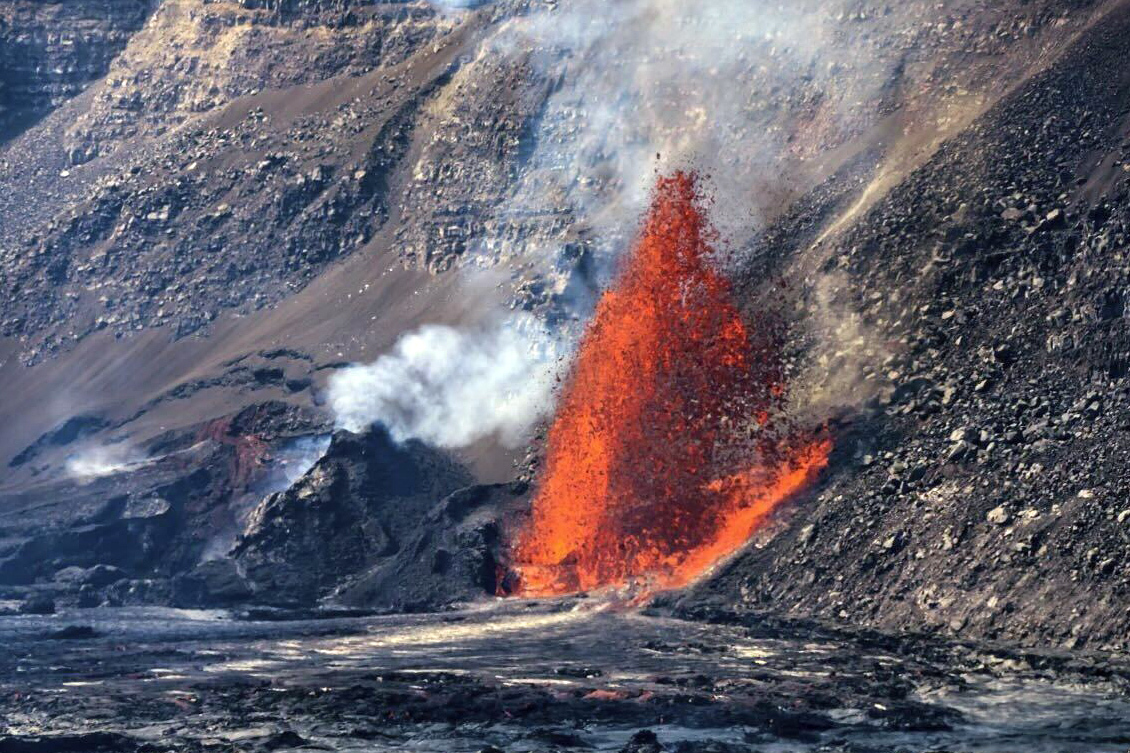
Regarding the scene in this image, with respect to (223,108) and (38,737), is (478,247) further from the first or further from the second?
(38,737)

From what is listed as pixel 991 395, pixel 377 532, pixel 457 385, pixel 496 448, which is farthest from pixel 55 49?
pixel 991 395

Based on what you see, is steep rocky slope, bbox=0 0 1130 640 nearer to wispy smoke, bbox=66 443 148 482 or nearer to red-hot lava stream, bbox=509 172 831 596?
wispy smoke, bbox=66 443 148 482

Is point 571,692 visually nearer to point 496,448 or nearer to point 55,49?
point 496,448

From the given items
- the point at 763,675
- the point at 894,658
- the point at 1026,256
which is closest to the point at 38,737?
the point at 763,675

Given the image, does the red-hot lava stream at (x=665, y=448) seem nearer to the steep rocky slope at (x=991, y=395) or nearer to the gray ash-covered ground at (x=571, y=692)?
the steep rocky slope at (x=991, y=395)

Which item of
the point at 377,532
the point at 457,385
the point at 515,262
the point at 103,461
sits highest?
the point at 515,262

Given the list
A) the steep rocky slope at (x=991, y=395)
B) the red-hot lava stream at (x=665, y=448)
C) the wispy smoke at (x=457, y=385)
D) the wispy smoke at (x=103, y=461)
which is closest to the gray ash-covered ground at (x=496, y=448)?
the steep rocky slope at (x=991, y=395)

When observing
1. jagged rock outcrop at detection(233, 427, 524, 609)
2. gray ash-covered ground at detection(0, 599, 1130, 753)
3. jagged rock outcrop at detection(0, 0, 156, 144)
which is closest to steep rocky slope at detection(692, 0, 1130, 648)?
gray ash-covered ground at detection(0, 599, 1130, 753)

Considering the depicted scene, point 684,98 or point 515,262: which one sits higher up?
point 684,98
